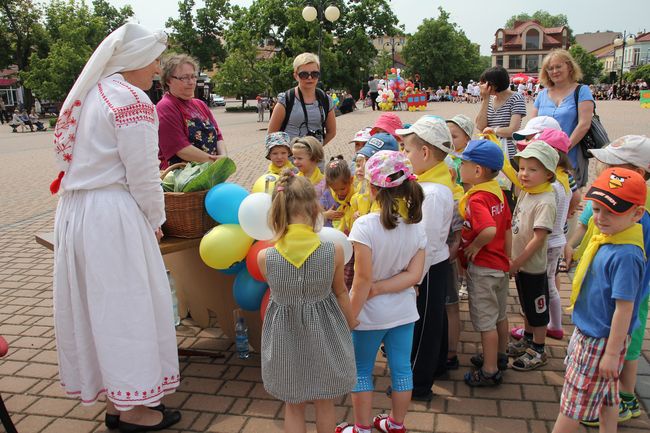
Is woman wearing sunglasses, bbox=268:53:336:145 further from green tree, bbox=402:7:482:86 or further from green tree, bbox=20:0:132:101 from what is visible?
green tree, bbox=402:7:482:86

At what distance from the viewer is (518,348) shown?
372 cm

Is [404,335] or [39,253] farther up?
[404,335]

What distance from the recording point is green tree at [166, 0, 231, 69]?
64.6m

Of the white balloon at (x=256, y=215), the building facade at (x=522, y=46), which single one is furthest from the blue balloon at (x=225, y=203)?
the building facade at (x=522, y=46)

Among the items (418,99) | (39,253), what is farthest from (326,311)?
(418,99)

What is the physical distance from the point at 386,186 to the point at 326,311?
0.63 metres

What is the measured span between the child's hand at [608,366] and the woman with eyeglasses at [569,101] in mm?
2834

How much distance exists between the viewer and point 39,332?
4418mm

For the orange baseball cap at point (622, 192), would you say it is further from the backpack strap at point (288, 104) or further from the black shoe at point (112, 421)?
the backpack strap at point (288, 104)

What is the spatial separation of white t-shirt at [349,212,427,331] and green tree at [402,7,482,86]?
6684cm

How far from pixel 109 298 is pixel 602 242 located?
2315 mm

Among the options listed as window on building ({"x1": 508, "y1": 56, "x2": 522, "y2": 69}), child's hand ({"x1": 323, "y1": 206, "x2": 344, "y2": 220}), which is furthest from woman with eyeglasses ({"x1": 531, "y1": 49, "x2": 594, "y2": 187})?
window on building ({"x1": 508, "y1": 56, "x2": 522, "y2": 69})

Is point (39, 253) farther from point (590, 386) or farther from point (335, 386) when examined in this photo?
point (590, 386)

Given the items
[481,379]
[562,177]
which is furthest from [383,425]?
[562,177]
